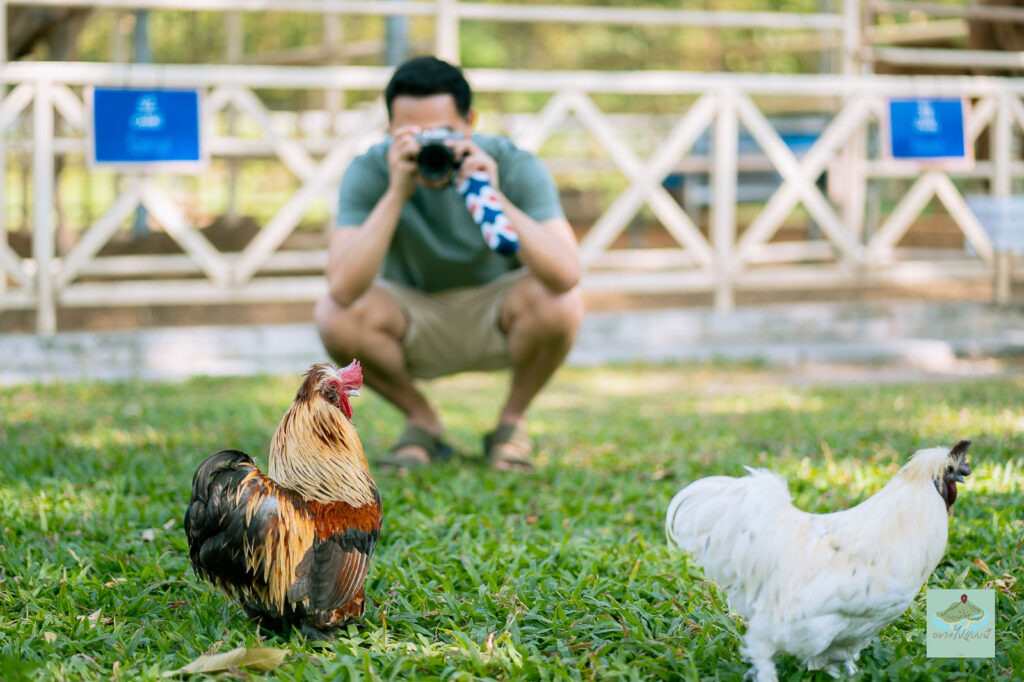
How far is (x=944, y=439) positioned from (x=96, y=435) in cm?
307

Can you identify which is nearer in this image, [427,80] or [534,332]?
[427,80]

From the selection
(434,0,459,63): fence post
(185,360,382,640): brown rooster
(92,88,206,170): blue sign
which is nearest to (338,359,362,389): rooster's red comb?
(185,360,382,640): brown rooster

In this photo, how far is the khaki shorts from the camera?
12.4 ft

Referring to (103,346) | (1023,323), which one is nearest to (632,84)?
(1023,323)

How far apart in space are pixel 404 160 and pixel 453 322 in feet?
2.25

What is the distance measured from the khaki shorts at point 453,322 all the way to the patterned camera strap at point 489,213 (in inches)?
20.0

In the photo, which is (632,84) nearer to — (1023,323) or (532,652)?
(1023,323)

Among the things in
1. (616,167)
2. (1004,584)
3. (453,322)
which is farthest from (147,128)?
(1004,584)

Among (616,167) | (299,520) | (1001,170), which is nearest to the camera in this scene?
(299,520)

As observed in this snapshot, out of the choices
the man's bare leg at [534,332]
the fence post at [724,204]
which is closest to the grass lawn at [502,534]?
the man's bare leg at [534,332]

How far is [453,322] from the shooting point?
380 centimetres

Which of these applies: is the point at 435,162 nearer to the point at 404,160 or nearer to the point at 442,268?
the point at 404,160

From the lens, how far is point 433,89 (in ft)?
11.2

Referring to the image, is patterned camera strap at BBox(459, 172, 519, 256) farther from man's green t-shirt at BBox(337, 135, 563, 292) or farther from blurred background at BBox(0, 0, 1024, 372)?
blurred background at BBox(0, 0, 1024, 372)
